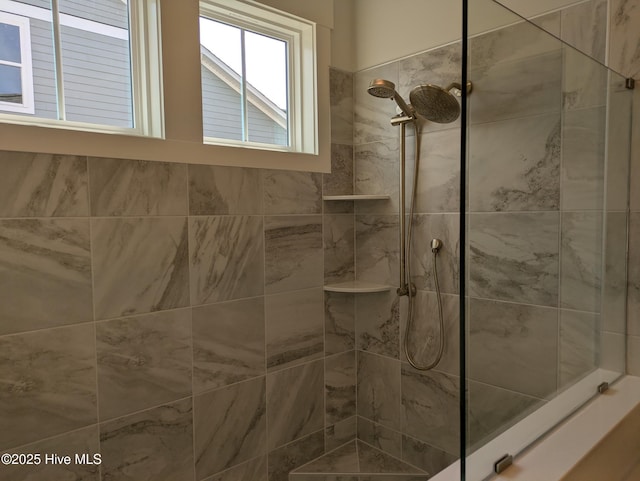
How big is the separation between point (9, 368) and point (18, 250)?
0.35 m

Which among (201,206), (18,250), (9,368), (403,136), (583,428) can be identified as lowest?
(583,428)

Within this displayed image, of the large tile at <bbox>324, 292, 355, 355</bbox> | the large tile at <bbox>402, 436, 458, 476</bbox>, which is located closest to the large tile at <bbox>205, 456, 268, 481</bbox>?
the large tile at <bbox>324, 292, 355, 355</bbox>

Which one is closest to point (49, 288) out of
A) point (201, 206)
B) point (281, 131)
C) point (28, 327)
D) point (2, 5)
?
point (28, 327)

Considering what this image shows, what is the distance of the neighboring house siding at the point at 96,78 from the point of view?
148cm

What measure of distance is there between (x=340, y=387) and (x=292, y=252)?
2.49 ft

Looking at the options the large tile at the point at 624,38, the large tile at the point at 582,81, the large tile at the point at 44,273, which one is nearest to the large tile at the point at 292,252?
the large tile at the point at 44,273

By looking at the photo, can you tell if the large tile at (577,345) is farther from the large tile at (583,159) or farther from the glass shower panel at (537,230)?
the large tile at (583,159)

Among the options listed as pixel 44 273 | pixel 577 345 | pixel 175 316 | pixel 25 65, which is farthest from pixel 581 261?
pixel 25 65

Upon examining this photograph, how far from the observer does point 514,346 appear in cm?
117

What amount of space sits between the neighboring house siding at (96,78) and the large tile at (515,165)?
1.27 metres

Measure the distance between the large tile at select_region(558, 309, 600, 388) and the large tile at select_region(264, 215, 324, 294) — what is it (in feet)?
3.50

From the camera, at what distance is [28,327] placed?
129 cm

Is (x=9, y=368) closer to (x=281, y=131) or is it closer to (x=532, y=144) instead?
(x=281, y=131)

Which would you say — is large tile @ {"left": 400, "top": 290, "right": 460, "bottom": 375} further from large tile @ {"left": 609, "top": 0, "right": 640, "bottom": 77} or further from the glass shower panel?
large tile @ {"left": 609, "top": 0, "right": 640, "bottom": 77}
